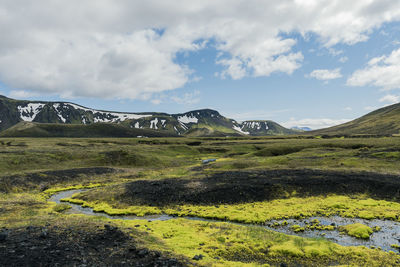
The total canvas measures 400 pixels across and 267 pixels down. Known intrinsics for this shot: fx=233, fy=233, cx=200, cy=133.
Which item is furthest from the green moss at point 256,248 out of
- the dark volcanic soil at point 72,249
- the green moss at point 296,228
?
the green moss at point 296,228

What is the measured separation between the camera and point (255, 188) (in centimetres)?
4559

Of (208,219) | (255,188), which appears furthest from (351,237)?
(255,188)

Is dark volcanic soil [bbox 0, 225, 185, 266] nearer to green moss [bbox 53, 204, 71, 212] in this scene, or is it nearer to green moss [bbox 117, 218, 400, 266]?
green moss [bbox 117, 218, 400, 266]

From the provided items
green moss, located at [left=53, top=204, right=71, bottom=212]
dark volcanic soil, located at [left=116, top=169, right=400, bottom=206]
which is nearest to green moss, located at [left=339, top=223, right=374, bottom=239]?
dark volcanic soil, located at [left=116, top=169, right=400, bottom=206]

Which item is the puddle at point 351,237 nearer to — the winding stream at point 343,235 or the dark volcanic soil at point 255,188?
the winding stream at point 343,235

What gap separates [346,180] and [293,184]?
1179 cm

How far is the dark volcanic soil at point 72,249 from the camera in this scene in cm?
1894

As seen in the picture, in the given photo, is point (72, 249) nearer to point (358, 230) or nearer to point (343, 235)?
point (343, 235)

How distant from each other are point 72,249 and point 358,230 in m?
30.9

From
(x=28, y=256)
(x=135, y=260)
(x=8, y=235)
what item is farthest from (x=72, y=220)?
(x=135, y=260)

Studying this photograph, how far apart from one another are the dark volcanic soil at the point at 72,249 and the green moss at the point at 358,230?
20.9 meters

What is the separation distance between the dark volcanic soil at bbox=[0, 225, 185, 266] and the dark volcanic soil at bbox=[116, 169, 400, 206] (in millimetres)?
17473

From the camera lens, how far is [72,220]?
94.3ft

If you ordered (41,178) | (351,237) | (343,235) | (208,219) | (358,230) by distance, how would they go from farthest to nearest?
(41,178), (208,219), (358,230), (343,235), (351,237)
